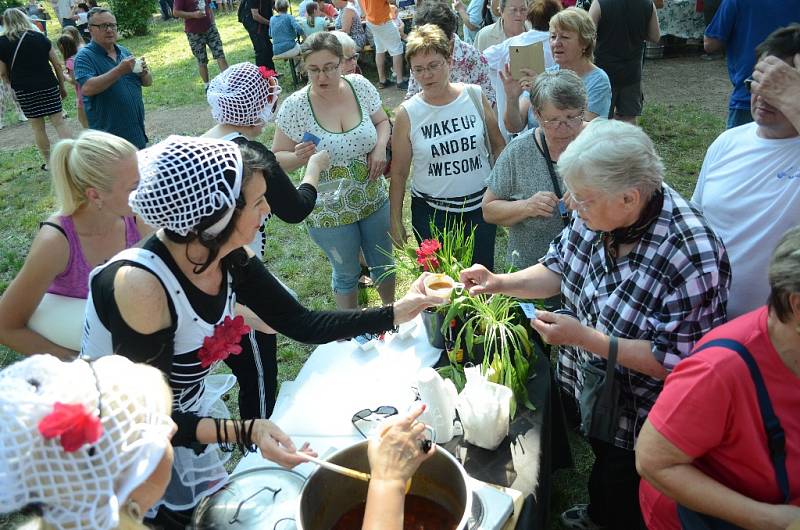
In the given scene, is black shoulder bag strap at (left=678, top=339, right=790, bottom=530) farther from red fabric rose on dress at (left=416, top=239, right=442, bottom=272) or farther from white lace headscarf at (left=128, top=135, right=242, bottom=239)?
white lace headscarf at (left=128, top=135, right=242, bottom=239)

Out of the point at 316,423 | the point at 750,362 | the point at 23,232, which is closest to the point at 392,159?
the point at 316,423

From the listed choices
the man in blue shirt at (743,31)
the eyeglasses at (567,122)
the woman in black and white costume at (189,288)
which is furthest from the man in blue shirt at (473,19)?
the woman in black and white costume at (189,288)

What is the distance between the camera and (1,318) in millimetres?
2533

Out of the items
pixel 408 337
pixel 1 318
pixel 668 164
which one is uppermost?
pixel 1 318

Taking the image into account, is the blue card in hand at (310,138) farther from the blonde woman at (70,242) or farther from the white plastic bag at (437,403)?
the white plastic bag at (437,403)

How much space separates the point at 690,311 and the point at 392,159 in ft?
7.14

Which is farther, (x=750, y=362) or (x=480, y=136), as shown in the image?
(x=480, y=136)

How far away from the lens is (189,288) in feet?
6.43

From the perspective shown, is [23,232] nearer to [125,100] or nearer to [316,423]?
[125,100]

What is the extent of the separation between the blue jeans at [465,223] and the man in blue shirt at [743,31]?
7.16 ft

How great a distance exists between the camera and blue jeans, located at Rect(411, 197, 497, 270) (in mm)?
3744

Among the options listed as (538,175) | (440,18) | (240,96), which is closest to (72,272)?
(240,96)

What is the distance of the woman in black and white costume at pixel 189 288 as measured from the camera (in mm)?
1774

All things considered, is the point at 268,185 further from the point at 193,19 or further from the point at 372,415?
the point at 193,19
